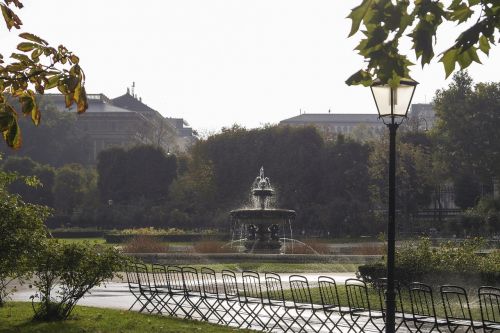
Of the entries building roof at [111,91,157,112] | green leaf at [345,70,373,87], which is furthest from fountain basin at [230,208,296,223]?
building roof at [111,91,157,112]

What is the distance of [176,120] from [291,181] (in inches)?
4400

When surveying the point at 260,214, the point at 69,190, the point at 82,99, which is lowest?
the point at 260,214

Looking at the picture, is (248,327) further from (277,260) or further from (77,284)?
(277,260)

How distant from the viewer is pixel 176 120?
168 m

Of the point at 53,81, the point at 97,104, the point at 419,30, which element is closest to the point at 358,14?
the point at 419,30

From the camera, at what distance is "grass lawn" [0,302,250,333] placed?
12.2 meters

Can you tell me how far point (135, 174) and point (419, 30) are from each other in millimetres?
61349

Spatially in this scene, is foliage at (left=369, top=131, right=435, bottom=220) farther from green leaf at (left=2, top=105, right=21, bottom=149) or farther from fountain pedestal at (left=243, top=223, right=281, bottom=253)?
green leaf at (left=2, top=105, right=21, bottom=149)

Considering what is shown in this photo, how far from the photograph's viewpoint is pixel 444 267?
17.3 m

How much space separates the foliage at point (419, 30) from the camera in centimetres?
564

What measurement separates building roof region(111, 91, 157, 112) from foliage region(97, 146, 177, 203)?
54.7 meters

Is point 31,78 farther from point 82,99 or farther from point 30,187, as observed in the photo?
point 30,187

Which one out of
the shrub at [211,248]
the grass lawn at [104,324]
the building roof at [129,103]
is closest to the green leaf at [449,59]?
the grass lawn at [104,324]

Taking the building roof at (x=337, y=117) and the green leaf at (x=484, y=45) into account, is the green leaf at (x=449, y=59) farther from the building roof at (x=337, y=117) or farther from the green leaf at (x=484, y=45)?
the building roof at (x=337, y=117)
